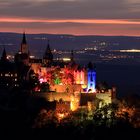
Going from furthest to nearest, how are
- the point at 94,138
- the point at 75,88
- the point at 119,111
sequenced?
the point at 75,88
the point at 119,111
the point at 94,138

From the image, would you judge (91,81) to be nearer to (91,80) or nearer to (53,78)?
(91,80)

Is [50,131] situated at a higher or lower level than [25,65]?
lower

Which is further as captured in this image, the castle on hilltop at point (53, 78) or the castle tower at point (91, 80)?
the castle tower at point (91, 80)

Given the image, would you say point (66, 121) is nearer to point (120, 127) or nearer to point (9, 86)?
point (120, 127)

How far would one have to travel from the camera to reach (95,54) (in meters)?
141

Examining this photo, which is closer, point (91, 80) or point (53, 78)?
point (91, 80)

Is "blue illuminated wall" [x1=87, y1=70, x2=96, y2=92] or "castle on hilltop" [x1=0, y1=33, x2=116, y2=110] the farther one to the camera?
"blue illuminated wall" [x1=87, y1=70, x2=96, y2=92]

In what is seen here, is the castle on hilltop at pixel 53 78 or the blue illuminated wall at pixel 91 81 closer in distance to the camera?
the castle on hilltop at pixel 53 78

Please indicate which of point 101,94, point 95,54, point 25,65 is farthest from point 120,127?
point 95,54

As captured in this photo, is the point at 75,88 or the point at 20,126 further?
the point at 75,88

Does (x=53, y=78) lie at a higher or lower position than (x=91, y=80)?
higher

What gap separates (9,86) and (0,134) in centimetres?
1149

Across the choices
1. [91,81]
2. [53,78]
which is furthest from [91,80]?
[53,78]

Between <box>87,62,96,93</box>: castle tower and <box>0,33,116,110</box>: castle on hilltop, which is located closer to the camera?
<box>0,33,116,110</box>: castle on hilltop
